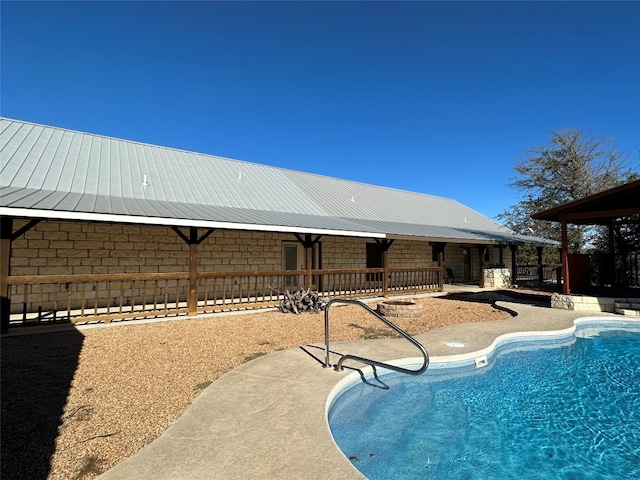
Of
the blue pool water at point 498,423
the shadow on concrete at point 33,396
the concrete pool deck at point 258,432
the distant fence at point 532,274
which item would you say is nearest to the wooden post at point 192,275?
the shadow on concrete at point 33,396

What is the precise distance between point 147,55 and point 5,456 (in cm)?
1343

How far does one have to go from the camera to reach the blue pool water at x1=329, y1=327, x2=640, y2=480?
3.10m

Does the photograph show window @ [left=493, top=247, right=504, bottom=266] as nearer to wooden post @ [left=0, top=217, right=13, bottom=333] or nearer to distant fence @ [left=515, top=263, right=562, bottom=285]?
distant fence @ [left=515, top=263, right=562, bottom=285]

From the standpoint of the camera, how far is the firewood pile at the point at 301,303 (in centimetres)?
963

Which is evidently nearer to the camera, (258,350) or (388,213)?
(258,350)

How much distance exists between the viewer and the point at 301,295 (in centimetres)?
987

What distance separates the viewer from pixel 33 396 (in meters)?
3.82

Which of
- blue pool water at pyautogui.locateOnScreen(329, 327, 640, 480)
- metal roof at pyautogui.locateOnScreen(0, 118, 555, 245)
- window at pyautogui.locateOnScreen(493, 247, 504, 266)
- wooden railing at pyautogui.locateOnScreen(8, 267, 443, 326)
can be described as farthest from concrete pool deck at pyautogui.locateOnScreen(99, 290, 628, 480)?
window at pyautogui.locateOnScreen(493, 247, 504, 266)

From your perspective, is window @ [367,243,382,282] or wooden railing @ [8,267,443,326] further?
window @ [367,243,382,282]

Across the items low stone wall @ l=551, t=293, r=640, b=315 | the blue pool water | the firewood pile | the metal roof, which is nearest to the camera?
the blue pool water

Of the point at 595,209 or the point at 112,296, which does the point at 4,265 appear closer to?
the point at 112,296

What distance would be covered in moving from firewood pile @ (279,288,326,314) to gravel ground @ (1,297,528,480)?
62cm

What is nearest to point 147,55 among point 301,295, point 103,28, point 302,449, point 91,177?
point 103,28

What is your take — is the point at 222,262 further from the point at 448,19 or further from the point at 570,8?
the point at 570,8
